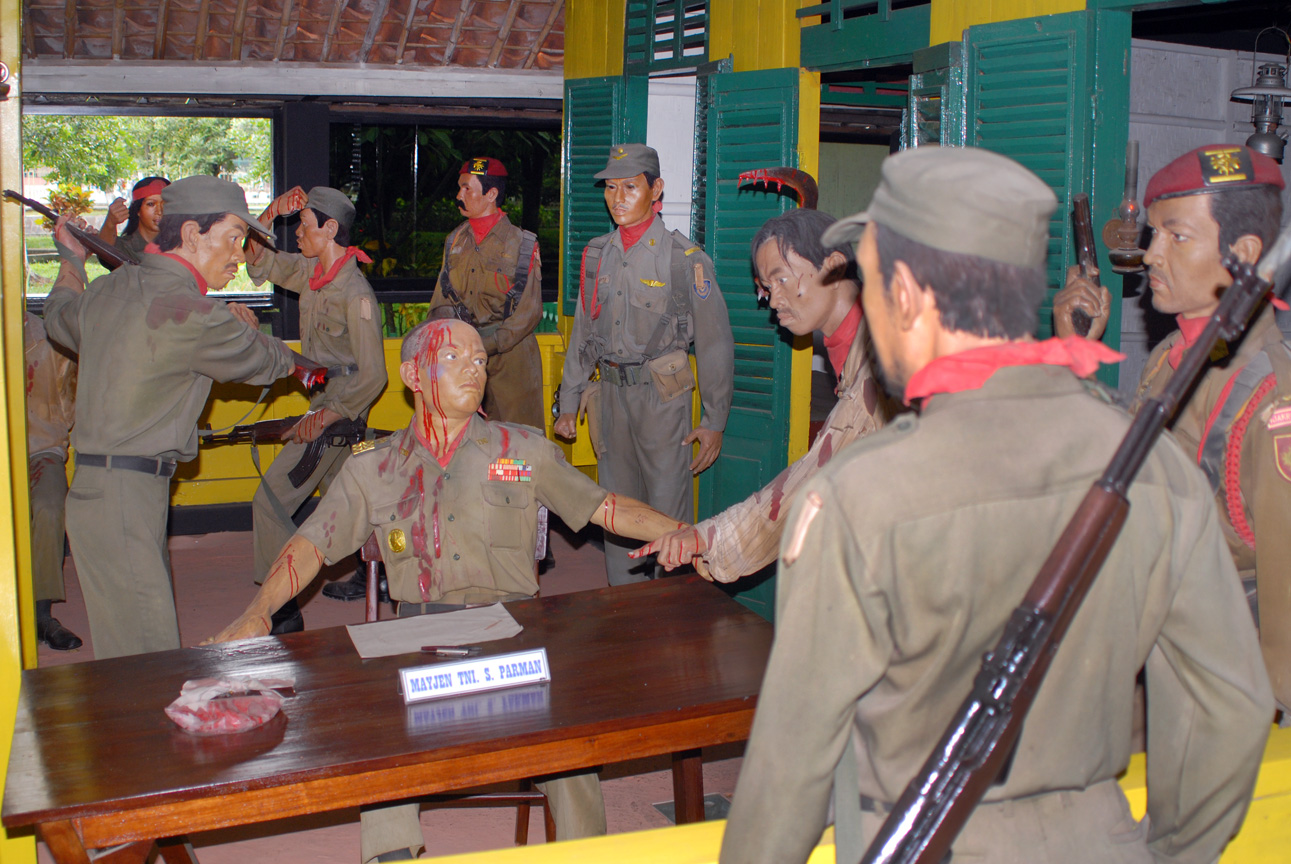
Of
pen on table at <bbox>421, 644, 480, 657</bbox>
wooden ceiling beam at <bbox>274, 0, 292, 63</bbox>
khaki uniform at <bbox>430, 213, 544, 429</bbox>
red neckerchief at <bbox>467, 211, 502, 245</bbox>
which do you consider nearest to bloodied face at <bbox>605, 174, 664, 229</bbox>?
khaki uniform at <bbox>430, 213, 544, 429</bbox>

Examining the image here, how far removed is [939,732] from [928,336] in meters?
0.51

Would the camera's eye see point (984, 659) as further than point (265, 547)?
No

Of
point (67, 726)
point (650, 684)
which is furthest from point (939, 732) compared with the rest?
point (67, 726)

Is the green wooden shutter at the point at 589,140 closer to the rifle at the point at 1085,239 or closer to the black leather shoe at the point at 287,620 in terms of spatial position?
the black leather shoe at the point at 287,620

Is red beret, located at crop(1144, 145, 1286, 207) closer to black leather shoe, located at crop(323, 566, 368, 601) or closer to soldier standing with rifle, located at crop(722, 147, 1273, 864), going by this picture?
soldier standing with rifle, located at crop(722, 147, 1273, 864)

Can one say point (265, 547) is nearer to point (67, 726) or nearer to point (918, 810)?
point (67, 726)

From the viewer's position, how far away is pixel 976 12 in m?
4.19

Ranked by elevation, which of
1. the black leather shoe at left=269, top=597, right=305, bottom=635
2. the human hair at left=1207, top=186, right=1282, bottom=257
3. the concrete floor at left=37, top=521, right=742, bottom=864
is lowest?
the concrete floor at left=37, top=521, right=742, bottom=864

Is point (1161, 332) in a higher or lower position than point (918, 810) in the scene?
higher

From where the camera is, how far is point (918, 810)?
1.36 metres

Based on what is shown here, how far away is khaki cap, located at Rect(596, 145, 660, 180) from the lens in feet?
18.2

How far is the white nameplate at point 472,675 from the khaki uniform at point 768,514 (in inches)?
30.2

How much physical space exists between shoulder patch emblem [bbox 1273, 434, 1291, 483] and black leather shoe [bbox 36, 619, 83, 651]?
525 centimetres

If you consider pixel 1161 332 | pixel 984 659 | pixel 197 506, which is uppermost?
pixel 1161 332
